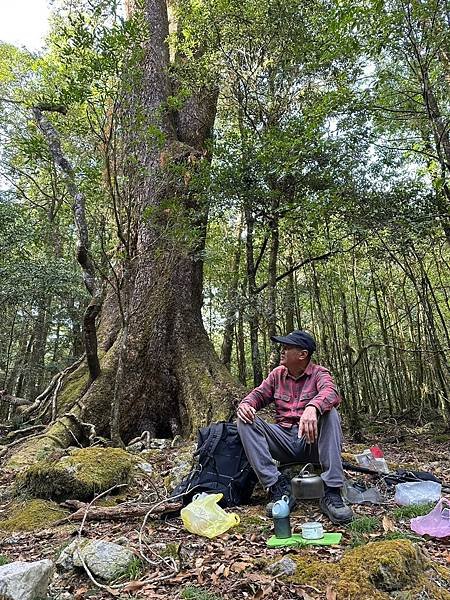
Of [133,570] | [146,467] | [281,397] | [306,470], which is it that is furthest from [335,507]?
[146,467]

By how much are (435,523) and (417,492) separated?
51 cm

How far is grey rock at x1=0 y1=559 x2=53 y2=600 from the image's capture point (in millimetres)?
1859

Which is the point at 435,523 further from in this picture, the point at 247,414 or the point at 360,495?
the point at 247,414

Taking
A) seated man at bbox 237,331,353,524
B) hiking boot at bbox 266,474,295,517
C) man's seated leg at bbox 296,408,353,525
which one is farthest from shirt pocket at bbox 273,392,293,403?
hiking boot at bbox 266,474,295,517

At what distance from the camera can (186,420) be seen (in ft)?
20.5

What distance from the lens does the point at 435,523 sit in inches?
103

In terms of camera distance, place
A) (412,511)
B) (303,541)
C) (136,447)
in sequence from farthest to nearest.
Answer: (136,447)
(412,511)
(303,541)

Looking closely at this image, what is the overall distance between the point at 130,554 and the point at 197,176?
4.81 meters

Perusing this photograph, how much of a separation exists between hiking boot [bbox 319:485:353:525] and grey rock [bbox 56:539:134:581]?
3.76 ft

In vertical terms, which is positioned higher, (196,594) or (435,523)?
(435,523)

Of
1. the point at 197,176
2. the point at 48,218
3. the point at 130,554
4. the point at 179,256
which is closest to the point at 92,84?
the point at 197,176

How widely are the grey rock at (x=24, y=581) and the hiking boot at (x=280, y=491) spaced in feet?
4.53

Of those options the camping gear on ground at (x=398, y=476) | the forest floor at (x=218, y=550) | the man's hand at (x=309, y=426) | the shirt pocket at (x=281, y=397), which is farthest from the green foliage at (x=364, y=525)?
the shirt pocket at (x=281, y=397)

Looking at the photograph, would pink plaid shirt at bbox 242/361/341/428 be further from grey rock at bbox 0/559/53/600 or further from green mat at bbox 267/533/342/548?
grey rock at bbox 0/559/53/600
